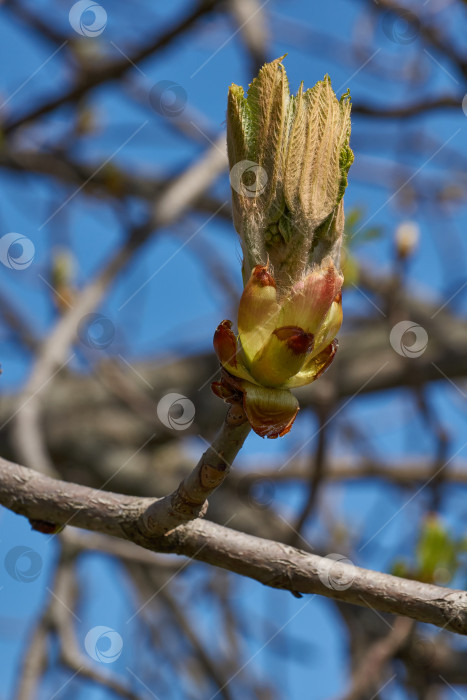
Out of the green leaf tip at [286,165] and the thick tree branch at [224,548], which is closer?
the green leaf tip at [286,165]

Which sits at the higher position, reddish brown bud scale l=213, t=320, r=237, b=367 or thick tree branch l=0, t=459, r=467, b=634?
reddish brown bud scale l=213, t=320, r=237, b=367

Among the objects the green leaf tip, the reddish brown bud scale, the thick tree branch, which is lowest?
the thick tree branch

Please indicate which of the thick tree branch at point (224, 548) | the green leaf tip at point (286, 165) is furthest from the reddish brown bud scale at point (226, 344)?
the thick tree branch at point (224, 548)

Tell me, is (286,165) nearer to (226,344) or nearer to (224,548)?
(226,344)

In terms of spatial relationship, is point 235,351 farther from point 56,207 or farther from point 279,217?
point 56,207

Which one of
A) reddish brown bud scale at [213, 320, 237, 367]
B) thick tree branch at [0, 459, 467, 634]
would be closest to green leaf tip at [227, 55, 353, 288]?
reddish brown bud scale at [213, 320, 237, 367]

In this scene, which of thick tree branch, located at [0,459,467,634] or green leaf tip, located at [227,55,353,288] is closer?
green leaf tip, located at [227,55,353,288]

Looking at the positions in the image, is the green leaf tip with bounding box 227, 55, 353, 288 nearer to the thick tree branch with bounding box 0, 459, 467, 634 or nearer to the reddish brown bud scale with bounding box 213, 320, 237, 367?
the reddish brown bud scale with bounding box 213, 320, 237, 367

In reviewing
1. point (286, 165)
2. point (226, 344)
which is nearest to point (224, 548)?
point (226, 344)

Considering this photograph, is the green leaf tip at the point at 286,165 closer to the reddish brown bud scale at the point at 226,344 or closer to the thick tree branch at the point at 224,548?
the reddish brown bud scale at the point at 226,344
